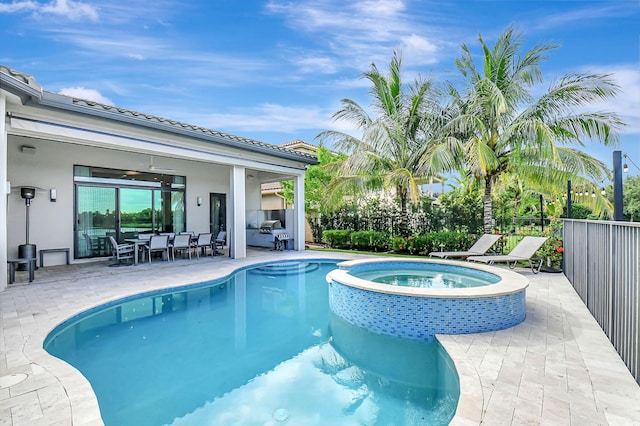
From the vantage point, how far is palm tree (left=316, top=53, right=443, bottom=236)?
12836 mm

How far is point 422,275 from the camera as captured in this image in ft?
29.4

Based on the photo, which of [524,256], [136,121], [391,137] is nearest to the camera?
[136,121]

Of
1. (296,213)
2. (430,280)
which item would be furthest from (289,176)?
(430,280)

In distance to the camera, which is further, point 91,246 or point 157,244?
point 91,246

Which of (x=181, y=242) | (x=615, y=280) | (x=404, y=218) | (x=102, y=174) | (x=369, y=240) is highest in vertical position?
(x=102, y=174)

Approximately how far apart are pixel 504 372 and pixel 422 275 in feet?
17.6

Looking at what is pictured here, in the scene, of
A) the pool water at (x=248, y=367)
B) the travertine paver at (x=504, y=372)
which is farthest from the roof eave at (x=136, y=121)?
the pool water at (x=248, y=367)

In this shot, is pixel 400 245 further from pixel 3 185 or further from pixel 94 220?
pixel 3 185

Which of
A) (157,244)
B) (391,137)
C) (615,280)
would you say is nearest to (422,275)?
(615,280)

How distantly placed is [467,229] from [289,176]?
325 inches

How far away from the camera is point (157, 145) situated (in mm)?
10188

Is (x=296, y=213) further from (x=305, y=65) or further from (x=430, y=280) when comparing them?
(x=430, y=280)

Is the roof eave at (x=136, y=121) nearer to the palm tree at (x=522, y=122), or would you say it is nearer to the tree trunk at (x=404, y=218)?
the tree trunk at (x=404, y=218)

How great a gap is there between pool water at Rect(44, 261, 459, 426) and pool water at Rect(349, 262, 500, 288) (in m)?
2.13
